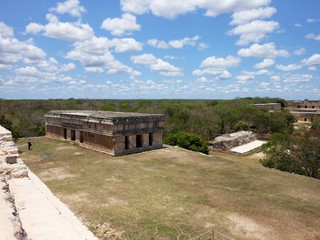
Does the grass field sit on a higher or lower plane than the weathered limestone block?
lower

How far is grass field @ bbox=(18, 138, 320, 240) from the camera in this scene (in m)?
8.98

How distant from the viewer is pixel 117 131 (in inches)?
765

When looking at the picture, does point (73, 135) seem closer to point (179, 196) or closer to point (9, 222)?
point (179, 196)

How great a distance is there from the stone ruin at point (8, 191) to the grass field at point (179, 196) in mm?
2756

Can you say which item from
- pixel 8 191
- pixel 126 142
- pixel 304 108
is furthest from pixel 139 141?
pixel 304 108

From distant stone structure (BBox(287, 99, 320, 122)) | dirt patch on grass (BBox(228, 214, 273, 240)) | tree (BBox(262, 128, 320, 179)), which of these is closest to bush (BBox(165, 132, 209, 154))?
tree (BBox(262, 128, 320, 179))

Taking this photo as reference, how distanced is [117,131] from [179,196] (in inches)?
346

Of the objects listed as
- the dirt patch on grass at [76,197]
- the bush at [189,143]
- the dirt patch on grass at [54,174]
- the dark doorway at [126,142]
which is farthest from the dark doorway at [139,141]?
the dirt patch on grass at [76,197]

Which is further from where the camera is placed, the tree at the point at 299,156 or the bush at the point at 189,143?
the bush at the point at 189,143

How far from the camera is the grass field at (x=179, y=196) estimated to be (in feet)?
29.5

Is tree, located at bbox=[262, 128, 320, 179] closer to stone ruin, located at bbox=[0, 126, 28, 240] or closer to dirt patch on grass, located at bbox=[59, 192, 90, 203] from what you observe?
dirt patch on grass, located at bbox=[59, 192, 90, 203]

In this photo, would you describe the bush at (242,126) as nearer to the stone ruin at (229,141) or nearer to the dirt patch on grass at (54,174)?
the stone ruin at (229,141)

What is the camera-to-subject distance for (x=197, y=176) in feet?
48.8

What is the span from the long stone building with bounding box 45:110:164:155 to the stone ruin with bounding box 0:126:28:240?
985cm
